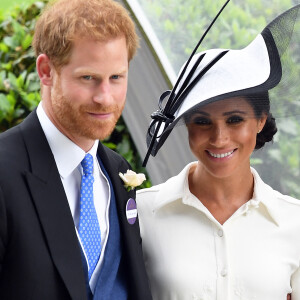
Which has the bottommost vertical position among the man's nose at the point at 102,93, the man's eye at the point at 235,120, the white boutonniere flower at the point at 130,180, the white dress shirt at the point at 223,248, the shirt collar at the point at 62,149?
the white dress shirt at the point at 223,248

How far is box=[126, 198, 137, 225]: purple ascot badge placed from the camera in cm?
274

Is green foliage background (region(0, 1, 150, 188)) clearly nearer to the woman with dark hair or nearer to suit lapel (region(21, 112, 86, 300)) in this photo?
the woman with dark hair

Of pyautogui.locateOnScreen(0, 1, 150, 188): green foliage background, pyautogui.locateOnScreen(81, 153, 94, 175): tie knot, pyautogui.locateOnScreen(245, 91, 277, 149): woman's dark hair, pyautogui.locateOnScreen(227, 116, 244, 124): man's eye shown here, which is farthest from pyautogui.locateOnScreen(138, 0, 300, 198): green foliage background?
pyautogui.locateOnScreen(81, 153, 94, 175): tie knot

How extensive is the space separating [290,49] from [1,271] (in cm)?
131

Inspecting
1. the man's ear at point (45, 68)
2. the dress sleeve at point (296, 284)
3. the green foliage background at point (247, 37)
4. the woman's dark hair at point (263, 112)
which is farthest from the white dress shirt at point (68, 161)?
the green foliage background at point (247, 37)

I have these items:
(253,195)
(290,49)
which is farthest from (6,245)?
(290,49)

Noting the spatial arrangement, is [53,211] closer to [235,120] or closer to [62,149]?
[62,149]

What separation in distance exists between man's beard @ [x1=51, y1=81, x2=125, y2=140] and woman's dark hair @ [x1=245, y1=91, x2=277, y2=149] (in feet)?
1.79

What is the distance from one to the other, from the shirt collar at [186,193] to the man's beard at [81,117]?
22.8 inches

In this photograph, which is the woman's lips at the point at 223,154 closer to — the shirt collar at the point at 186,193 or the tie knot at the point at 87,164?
the shirt collar at the point at 186,193

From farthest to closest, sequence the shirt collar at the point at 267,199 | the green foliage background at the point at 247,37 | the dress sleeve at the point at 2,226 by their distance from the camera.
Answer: the green foliage background at the point at 247,37, the shirt collar at the point at 267,199, the dress sleeve at the point at 2,226

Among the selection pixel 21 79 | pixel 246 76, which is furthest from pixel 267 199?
pixel 21 79

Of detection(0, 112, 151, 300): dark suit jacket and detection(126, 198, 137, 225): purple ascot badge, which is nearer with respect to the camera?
detection(0, 112, 151, 300): dark suit jacket

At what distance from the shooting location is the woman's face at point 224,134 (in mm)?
2738
